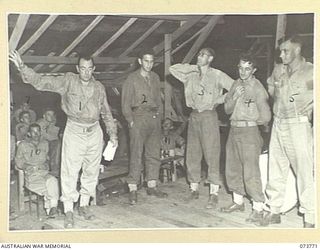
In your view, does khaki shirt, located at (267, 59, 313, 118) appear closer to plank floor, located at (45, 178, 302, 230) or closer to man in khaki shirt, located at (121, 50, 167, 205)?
plank floor, located at (45, 178, 302, 230)

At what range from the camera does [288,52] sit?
2.02 metres

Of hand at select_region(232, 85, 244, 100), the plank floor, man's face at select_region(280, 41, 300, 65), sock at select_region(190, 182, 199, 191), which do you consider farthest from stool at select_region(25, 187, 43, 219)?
man's face at select_region(280, 41, 300, 65)

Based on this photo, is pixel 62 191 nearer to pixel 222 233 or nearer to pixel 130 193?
pixel 130 193

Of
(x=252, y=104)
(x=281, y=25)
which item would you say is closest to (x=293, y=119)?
(x=252, y=104)

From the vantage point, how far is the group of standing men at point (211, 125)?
6.56 feet

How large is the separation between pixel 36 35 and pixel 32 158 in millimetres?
497

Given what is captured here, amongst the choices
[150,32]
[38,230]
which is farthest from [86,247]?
[150,32]

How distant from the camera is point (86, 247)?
1941 mm

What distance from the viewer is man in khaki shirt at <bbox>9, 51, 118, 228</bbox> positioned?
2090 mm

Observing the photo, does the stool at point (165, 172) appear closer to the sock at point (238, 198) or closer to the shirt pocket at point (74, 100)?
the sock at point (238, 198)

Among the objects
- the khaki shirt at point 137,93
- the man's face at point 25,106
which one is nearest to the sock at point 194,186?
the khaki shirt at point 137,93

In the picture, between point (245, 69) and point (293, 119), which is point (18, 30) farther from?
point (293, 119)

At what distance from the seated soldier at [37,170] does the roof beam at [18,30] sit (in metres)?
0.40

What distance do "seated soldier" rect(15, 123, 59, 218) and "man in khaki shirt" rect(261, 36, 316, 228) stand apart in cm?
84
